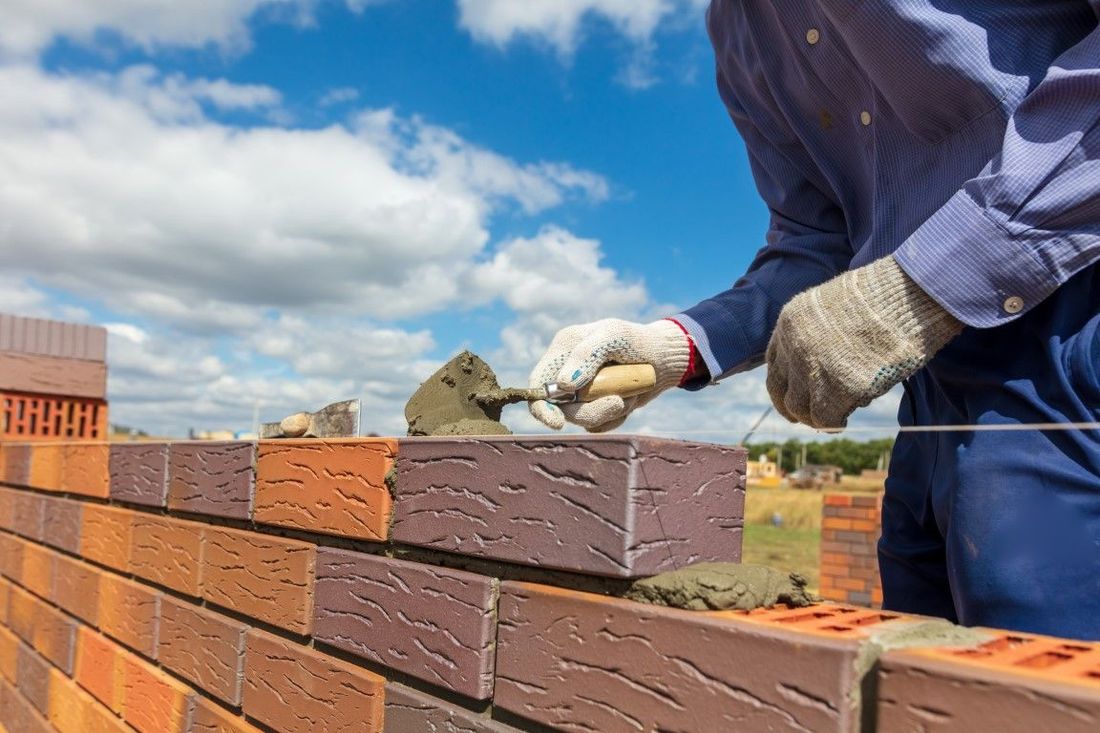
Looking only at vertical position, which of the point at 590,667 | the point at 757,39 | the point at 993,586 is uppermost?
the point at 757,39

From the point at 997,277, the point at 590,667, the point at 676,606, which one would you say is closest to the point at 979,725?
the point at 676,606

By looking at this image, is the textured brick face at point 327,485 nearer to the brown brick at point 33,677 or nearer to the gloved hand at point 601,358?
the gloved hand at point 601,358

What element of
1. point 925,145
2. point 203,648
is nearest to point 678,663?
point 925,145

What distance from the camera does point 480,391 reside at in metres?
Result: 1.79

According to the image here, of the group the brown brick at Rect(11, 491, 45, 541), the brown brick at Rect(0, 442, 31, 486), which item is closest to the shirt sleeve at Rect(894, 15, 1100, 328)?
the brown brick at Rect(11, 491, 45, 541)

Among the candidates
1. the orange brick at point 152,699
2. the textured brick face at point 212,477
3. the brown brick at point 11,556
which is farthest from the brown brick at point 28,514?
the textured brick face at point 212,477

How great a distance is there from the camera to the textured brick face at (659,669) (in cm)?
88

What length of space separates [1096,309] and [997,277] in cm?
19

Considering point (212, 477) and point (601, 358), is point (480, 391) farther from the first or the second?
point (212, 477)

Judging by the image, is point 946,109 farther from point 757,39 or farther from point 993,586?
point 993,586

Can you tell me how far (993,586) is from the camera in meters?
1.27

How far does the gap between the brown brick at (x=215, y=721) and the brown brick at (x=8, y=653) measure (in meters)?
2.00

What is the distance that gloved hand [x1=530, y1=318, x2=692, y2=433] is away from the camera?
67.6 inches

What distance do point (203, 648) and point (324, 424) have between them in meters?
0.58
